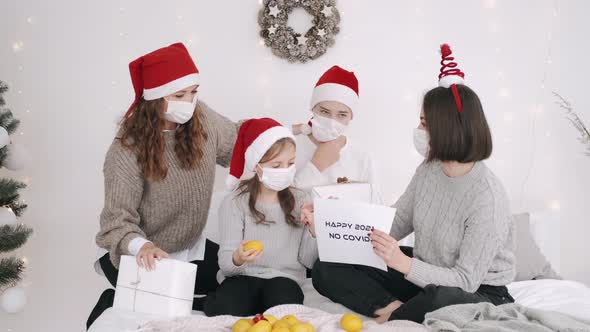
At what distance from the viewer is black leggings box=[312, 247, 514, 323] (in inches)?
64.4

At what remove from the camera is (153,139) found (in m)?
2.06

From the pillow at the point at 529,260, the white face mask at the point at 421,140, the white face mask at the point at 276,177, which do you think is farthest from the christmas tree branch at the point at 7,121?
the pillow at the point at 529,260

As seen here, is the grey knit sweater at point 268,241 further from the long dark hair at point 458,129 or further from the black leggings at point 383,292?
the long dark hair at point 458,129

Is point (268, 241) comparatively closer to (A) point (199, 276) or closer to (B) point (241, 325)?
(A) point (199, 276)

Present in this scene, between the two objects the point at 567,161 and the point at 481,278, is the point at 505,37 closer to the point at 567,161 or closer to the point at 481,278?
the point at 567,161

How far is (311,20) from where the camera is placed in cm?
292

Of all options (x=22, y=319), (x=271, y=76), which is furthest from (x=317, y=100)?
(x=22, y=319)

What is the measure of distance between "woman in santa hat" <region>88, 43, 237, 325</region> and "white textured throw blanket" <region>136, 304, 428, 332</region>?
1.26 ft

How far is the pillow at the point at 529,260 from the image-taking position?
2.32 m

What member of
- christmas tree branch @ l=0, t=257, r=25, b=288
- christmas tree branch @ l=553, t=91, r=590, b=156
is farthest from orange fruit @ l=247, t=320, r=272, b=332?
christmas tree branch @ l=553, t=91, r=590, b=156

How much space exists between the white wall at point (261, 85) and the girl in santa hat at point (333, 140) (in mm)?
398

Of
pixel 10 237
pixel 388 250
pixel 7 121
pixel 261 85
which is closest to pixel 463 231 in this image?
pixel 388 250

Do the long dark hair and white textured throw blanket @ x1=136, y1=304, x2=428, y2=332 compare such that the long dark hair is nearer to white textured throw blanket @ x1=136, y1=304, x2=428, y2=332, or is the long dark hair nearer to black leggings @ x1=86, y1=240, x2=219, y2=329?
white textured throw blanket @ x1=136, y1=304, x2=428, y2=332

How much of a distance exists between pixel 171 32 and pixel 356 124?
3.45 ft
